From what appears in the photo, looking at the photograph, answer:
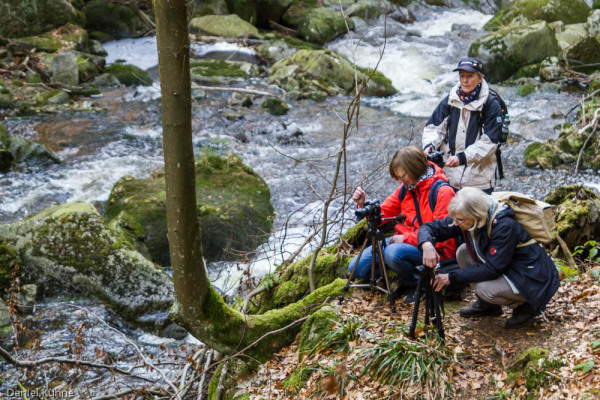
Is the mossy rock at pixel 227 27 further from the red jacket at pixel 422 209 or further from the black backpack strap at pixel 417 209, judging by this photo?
the black backpack strap at pixel 417 209

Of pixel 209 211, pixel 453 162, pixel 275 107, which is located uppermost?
pixel 453 162

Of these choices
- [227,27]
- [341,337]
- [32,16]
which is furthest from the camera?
[227,27]

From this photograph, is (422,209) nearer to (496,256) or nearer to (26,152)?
(496,256)

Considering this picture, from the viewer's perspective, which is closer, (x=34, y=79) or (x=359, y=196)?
(x=359, y=196)

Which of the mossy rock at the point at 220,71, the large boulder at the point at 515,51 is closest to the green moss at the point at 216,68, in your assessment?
the mossy rock at the point at 220,71

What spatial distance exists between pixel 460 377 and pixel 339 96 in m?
13.8

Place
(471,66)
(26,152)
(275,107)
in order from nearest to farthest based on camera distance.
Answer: (471,66) < (26,152) < (275,107)

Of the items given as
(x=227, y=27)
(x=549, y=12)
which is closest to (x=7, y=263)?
(x=227, y=27)

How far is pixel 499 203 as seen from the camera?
4.12m

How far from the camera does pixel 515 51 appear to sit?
17.4 metres

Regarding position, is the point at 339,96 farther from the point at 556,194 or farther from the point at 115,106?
the point at 556,194

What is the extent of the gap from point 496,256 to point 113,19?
22.4 m

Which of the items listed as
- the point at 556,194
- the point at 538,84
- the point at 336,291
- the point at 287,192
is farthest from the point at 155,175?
the point at 538,84

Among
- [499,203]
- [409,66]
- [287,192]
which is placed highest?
[499,203]
